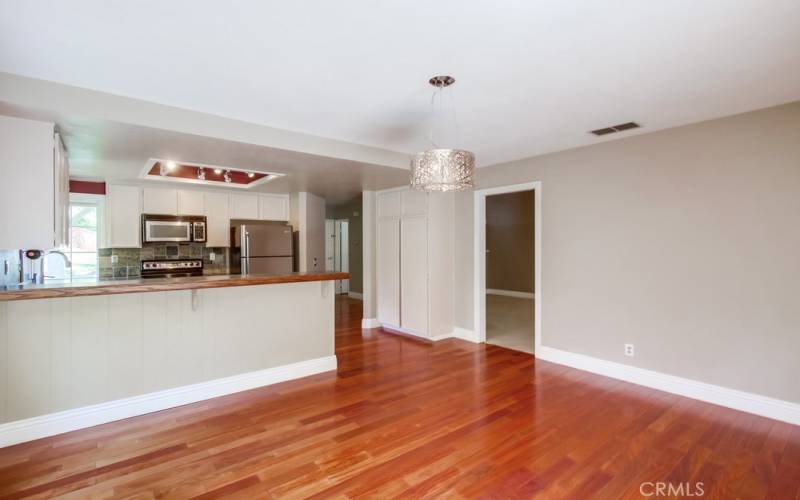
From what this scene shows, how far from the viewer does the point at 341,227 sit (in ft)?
29.7

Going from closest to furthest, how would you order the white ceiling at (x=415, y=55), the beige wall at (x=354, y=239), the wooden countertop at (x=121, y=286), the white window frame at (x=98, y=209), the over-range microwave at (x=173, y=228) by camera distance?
the white ceiling at (x=415, y=55)
the wooden countertop at (x=121, y=286)
the white window frame at (x=98, y=209)
the over-range microwave at (x=173, y=228)
the beige wall at (x=354, y=239)

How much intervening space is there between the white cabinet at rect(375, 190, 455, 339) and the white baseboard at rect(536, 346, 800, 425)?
146cm

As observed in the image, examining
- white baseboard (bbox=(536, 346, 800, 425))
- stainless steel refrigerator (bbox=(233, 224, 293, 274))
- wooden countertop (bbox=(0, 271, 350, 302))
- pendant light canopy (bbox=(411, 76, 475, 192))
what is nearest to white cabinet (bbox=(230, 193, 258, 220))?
stainless steel refrigerator (bbox=(233, 224, 293, 274))

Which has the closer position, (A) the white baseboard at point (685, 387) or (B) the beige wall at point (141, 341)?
(B) the beige wall at point (141, 341)

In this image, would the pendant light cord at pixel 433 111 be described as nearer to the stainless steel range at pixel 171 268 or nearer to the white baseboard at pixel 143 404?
the white baseboard at pixel 143 404

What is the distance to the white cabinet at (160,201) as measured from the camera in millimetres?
5281

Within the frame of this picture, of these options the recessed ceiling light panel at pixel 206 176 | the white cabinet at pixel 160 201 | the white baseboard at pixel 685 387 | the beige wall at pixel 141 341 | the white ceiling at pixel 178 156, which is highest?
the recessed ceiling light panel at pixel 206 176

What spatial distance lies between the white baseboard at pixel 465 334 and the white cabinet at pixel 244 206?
11.9ft

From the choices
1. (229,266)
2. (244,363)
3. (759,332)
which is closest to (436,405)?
(244,363)

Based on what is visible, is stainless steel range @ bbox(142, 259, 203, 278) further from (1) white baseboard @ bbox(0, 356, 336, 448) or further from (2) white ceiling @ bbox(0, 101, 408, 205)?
(1) white baseboard @ bbox(0, 356, 336, 448)

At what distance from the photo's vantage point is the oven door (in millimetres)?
5223

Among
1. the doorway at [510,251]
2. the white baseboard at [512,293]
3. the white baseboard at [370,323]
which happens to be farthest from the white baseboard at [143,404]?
the white baseboard at [512,293]

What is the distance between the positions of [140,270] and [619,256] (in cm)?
630

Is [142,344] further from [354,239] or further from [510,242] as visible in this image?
[510,242]
